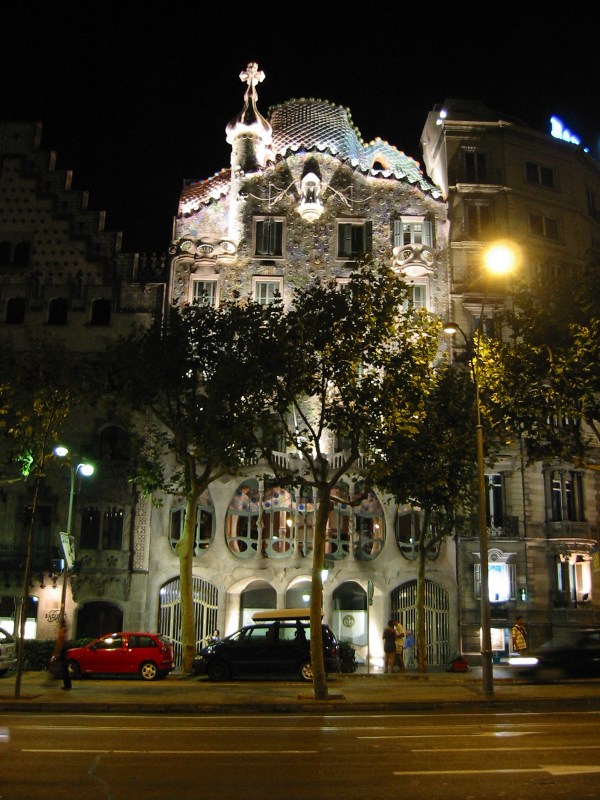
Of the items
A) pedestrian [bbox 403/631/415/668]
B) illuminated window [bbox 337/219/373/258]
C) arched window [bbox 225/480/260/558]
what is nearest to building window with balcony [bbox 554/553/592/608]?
pedestrian [bbox 403/631/415/668]

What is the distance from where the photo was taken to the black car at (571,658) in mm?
25219

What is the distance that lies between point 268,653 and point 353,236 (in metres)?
22.6

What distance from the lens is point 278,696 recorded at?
22312 millimetres

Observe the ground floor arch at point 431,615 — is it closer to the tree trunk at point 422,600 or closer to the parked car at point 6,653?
the tree trunk at point 422,600

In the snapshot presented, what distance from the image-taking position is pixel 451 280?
4094cm

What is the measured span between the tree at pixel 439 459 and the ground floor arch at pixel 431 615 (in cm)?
516

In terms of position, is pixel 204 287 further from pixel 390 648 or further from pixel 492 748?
pixel 492 748

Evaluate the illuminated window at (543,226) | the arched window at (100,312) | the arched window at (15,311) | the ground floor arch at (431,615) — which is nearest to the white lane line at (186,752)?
the ground floor arch at (431,615)

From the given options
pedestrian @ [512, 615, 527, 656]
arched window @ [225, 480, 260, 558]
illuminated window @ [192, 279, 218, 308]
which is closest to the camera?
pedestrian @ [512, 615, 527, 656]

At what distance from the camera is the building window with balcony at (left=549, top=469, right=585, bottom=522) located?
38.3 m

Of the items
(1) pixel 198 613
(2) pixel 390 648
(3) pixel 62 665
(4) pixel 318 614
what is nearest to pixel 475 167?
(2) pixel 390 648

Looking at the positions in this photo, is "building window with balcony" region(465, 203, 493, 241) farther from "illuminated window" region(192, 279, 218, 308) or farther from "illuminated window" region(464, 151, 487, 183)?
"illuminated window" region(192, 279, 218, 308)

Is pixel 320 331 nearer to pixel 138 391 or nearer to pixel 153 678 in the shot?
pixel 138 391

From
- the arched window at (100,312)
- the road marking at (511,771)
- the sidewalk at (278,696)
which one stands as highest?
the arched window at (100,312)
